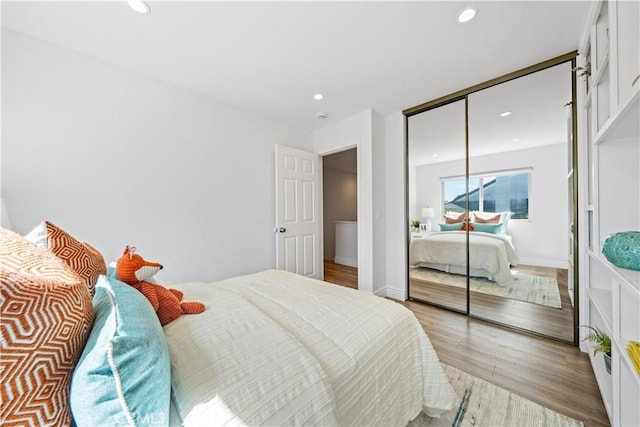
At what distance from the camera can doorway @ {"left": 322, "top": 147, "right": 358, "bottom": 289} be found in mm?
4934

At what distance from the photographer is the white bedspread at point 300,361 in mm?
706

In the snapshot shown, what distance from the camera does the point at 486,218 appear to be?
8.70ft

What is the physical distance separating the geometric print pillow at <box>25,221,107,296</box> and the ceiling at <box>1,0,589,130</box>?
1.55 metres

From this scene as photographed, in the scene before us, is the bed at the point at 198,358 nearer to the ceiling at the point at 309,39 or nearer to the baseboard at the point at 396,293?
the ceiling at the point at 309,39

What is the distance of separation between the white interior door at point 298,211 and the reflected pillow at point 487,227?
6.94 ft

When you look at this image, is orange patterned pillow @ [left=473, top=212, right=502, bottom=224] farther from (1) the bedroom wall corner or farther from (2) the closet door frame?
(1) the bedroom wall corner

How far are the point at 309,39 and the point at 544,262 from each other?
3.15m

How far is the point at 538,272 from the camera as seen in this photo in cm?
245

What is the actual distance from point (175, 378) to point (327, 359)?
524mm

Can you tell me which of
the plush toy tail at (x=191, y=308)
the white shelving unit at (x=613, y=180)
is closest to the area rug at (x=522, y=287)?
the white shelving unit at (x=613, y=180)

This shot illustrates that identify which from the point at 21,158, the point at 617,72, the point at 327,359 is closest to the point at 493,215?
the point at 617,72

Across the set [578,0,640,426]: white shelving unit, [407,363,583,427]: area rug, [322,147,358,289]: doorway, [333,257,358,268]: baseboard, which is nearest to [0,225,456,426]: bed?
[407,363,583,427]: area rug

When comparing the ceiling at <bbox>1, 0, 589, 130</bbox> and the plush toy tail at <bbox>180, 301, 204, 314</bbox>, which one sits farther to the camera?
the ceiling at <bbox>1, 0, 589, 130</bbox>

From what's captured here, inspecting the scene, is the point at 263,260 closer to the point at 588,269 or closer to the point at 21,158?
the point at 21,158
